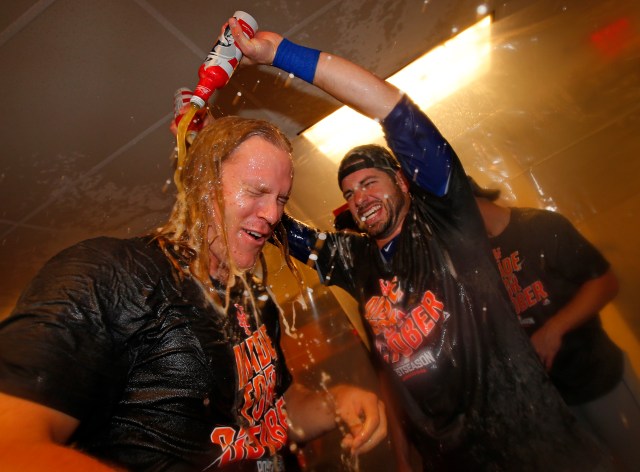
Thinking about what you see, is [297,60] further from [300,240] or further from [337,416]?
[337,416]

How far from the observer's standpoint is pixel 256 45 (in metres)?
1.62

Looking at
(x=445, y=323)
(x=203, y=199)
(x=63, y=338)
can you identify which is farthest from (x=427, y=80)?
(x=63, y=338)

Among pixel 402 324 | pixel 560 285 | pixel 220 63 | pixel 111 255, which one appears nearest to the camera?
pixel 111 255

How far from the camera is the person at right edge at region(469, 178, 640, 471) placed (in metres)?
2.18

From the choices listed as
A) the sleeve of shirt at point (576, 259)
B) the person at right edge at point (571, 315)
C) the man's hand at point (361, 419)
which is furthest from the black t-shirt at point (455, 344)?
the sleeve of shirt at point (576, 259)

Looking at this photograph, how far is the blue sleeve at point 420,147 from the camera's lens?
1.71m

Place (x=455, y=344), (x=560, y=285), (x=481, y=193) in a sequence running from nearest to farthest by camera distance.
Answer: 1. (x=455, y=344)
2. (x=560, y=285)
3. (x=481, y=193)

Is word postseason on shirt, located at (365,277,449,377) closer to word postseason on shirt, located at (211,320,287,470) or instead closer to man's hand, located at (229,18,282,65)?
word postseason on shirt, located at (211,320,287,470)

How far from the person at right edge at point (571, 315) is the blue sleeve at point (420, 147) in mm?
872

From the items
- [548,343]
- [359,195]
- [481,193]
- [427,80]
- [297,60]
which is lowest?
[548,343]

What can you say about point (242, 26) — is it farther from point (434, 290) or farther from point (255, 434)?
point (255, 434)

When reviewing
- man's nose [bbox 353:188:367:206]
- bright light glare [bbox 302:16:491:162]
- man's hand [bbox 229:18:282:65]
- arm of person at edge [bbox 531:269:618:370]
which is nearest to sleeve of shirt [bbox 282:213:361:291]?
man's nose [bbox 353:188:367:206]

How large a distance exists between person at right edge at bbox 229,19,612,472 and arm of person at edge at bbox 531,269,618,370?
63 cm

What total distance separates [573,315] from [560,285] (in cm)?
22
